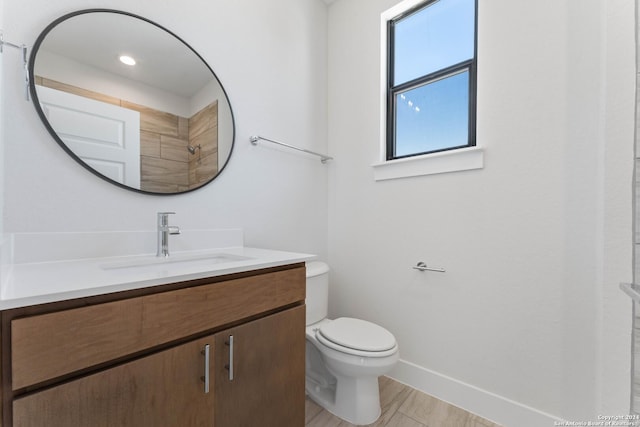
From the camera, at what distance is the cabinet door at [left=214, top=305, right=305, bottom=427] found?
86cm

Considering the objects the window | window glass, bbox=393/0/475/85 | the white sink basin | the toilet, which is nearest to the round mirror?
the white sink basin

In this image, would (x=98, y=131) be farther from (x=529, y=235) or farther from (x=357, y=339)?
(x=529, y=235)

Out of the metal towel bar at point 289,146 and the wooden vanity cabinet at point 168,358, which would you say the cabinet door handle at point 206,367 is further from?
the metal towel bar at point 289,146

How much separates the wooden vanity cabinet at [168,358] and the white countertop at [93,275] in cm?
3

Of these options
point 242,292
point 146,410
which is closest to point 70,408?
point 146,410

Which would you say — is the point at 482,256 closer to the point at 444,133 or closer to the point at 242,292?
the point at 444,133

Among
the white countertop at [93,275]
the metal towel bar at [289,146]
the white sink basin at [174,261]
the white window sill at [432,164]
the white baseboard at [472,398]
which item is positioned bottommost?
the white baseboard at [472,398]

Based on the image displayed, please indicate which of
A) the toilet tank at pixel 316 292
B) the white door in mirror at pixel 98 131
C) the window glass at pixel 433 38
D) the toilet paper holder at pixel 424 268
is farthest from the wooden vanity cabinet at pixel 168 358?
the window glass at pixel 433 38

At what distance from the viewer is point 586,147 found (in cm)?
116

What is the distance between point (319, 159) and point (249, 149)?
62 cm

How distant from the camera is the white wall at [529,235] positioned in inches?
41.8

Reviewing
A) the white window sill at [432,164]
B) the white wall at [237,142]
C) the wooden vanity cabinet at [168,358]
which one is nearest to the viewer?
the wooden vanity cabinet at [168,358]

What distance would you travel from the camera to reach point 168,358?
74cm

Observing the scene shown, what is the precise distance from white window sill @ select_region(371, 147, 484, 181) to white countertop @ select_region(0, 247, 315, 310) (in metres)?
0.95
